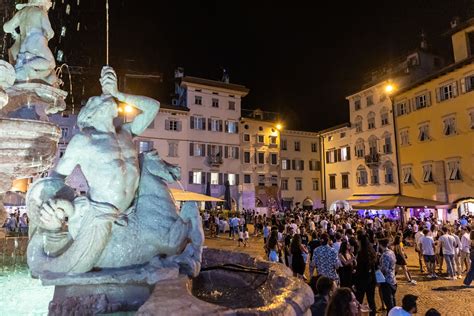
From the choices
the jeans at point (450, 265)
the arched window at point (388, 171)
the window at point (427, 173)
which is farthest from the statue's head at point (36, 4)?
the arched window at point (388, 171)

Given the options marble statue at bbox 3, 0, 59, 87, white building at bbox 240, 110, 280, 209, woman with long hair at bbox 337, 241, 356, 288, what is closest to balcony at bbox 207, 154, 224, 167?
white building at bbox 240, 110, 280, 209

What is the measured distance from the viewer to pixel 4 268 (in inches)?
210

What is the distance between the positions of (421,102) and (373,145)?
24.5ft

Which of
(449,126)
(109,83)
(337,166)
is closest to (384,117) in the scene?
(449,126)

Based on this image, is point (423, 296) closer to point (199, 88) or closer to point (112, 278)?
point (112, 278)

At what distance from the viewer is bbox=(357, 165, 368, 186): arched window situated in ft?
127

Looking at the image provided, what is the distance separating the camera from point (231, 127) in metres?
42.7

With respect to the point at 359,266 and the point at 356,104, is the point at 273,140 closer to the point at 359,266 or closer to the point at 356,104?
the point at 356,104

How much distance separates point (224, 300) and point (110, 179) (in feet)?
5.98

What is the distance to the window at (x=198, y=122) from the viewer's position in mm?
40250

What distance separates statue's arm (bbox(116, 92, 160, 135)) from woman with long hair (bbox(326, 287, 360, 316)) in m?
2.78

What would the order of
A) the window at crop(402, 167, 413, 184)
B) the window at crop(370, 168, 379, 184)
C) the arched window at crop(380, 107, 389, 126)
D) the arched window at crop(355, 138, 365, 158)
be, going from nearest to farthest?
the window at crop(402, 167, 413, 184) → the arched window at crop(380, 107, 389, 126) → the window at crop(370, 168, 379, 184) → the arched window at crop(355, 138, 365, 158)

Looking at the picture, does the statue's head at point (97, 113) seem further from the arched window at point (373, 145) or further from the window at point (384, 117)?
the arched window at point (373, 145)

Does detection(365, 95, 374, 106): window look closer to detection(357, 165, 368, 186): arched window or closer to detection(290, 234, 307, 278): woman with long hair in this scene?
detection(357, 165, 368, 186): arched window
